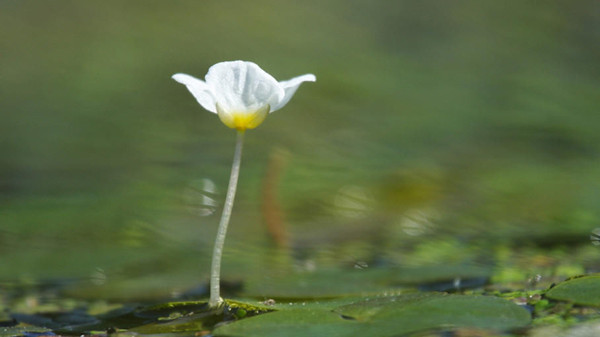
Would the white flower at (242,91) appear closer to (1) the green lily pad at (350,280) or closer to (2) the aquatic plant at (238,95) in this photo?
(2) the aquatic plant at (238,95)

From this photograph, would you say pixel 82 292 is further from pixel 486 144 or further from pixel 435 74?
pixel 435 74

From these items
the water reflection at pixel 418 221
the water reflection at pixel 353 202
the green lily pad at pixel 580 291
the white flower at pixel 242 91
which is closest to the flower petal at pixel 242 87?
the white flower at pixel 242 91

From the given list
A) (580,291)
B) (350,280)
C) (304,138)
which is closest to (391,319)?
(580,291)

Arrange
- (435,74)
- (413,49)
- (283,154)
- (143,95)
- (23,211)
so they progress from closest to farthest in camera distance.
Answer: (23,211) → (283,154) → (143,95) → (435,74) → (413,49)

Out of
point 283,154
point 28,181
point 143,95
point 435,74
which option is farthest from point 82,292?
point 435,74

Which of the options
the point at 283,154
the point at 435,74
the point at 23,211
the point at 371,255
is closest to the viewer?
the point at 371,255

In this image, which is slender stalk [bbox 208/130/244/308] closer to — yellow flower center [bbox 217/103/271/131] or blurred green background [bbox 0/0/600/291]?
yellow flower center [bbox 217/103/271/131]

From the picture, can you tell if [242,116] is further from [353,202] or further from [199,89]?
[353,202]
